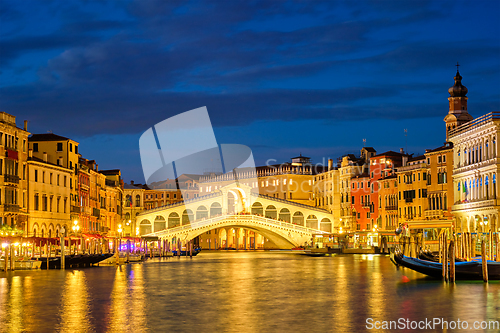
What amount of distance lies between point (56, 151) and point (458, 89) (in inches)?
1378

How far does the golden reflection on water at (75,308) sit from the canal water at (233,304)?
0.06 ft

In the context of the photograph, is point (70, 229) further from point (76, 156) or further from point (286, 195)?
point (286, 195)

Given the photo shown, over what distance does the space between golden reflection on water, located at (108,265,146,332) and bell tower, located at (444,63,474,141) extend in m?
46.9

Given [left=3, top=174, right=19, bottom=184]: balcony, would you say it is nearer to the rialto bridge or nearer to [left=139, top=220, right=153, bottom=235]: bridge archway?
the rialto bridge

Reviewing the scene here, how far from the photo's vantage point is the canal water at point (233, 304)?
45.4 ft

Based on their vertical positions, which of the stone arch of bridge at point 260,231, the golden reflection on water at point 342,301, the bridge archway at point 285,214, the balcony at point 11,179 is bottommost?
the golden reflection on water at point 342,301

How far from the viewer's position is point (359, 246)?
209 feet

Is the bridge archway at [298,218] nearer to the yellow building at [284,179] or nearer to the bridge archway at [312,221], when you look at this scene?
the bridge archway at [312,221]

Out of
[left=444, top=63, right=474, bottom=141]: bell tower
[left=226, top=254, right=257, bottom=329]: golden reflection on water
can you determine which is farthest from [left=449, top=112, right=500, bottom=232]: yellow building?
[left=226, top=254, right=257, bottom=329]: golden reflection on water

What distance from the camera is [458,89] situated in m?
66.3

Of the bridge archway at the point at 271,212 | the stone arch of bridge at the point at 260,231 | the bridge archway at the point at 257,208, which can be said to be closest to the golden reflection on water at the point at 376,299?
the stone arch of bridge at the point at 260,231

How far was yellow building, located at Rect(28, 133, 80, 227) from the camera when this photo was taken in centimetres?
4956

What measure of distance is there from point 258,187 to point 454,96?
111ft

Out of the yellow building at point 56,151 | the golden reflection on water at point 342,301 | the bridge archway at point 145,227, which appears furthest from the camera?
the bridge archway at point 145,227
